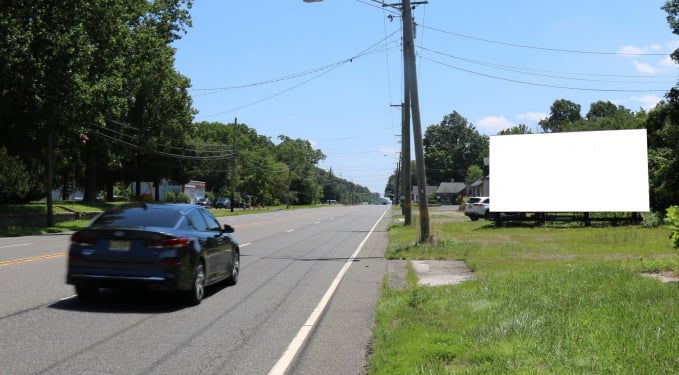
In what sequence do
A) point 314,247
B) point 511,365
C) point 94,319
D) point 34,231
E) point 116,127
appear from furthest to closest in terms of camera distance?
1. point 116,127
2. point 34,231
3. point 314,247
4. point 94,319
5. point 511,365

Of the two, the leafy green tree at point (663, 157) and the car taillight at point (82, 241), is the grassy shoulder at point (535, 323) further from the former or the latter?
the leafy green tree at point (663, 157)

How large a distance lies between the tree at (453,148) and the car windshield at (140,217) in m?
153

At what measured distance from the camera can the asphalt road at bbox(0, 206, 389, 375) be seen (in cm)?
618

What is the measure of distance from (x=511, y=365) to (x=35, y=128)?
3205 centimetres

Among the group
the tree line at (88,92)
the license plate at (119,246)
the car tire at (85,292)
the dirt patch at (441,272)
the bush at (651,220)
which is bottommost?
the dirt patch at (441,272)

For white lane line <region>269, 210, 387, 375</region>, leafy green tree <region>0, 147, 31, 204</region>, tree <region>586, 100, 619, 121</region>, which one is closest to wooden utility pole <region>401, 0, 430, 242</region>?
white lane line <region>269, 210, 387, 375</region>

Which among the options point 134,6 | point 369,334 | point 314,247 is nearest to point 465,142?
point 134,6

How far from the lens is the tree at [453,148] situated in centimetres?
16062

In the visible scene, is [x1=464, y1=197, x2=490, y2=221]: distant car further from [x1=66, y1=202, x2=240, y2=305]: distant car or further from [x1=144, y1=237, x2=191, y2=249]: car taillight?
[x1=144, y1=237, x2=191, y2=249]: car taillight

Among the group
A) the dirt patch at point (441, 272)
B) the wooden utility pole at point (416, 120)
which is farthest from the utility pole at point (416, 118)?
the dirt patch at point (441, 272)

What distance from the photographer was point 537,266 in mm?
13742

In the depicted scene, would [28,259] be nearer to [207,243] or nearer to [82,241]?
[82,241]

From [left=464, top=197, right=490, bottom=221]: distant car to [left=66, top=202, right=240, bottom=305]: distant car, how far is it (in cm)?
3488

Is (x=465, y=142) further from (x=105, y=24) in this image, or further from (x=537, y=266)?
(x=537, y=266)
